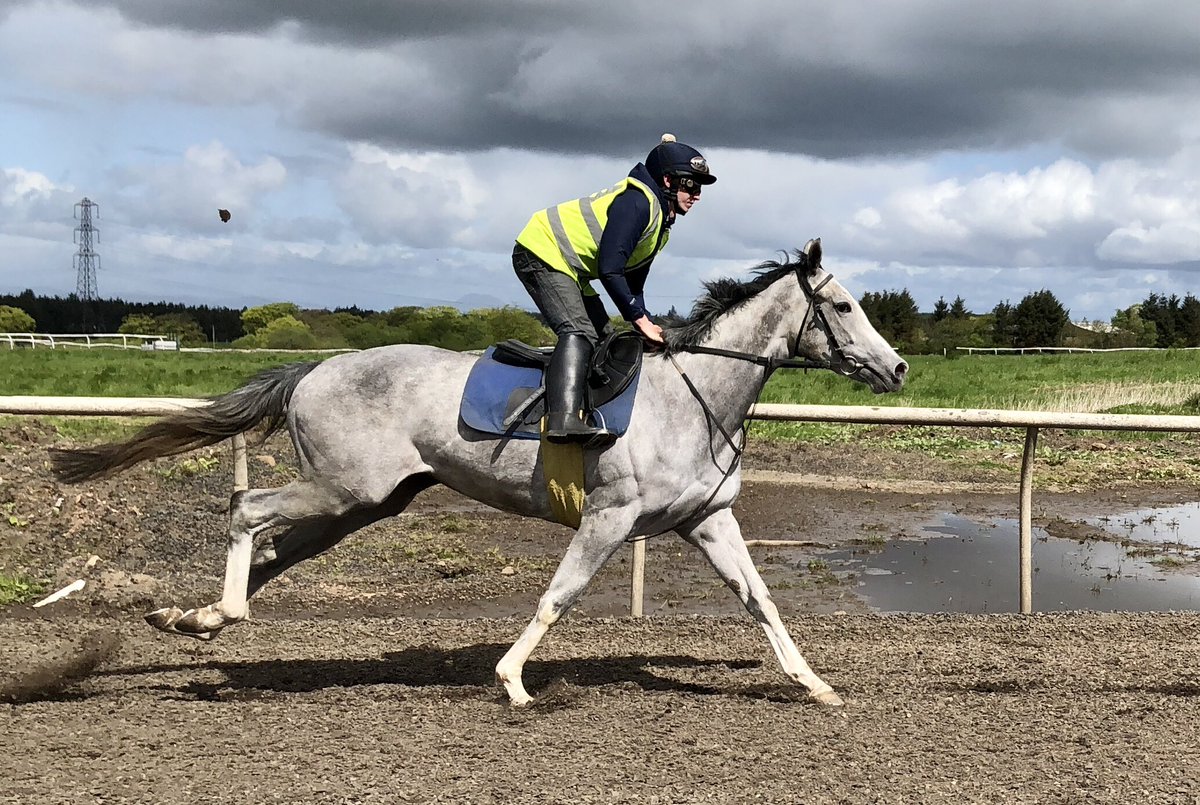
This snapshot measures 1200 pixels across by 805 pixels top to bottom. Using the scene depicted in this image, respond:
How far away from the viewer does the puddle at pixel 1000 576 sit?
28.7ft

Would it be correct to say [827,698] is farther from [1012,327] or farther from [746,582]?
[1012,327]

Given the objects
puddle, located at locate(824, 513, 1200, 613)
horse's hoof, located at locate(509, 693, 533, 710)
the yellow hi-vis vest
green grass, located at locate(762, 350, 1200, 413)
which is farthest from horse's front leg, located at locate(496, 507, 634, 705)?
green grass, located at locate(762, 350, 1200, 413)

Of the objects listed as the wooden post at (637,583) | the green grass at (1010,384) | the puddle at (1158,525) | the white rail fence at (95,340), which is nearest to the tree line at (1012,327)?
the green grass at (1010,384)

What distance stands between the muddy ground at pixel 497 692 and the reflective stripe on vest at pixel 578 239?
189cm

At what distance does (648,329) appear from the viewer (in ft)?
16.5

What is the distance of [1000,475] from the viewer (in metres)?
15.5

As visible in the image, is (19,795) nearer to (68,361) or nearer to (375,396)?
(375,396)

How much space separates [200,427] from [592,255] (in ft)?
6.87

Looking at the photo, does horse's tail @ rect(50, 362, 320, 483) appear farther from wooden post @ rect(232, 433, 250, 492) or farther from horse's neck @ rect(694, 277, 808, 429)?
horse's neck @ rect(694, 277, 808, 429)

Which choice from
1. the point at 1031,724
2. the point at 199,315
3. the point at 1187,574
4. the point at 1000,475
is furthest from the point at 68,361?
the point at 199,315

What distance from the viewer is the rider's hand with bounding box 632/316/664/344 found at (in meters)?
5.02

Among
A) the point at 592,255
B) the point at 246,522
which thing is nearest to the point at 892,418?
the point at 592,255

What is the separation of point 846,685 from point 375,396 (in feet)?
8.50

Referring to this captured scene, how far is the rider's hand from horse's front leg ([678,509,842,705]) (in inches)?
34.5
